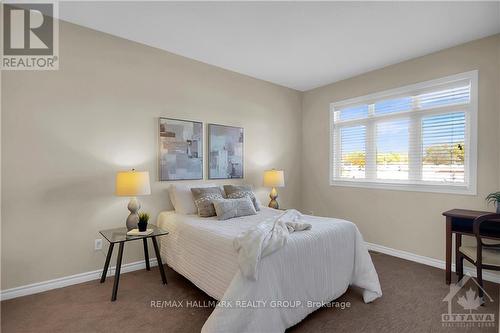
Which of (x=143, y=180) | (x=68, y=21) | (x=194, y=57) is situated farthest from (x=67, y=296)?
(x=194, y=57)

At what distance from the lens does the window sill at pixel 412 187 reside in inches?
122

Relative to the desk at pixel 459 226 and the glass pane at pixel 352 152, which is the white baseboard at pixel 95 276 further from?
the glass pane at pixel 352 152

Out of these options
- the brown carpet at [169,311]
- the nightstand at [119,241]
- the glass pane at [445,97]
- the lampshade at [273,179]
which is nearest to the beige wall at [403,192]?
the glass pane at [445,97]

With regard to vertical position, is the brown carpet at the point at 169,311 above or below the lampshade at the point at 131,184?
below

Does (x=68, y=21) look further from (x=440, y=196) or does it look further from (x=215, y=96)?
(x=440, y=196)

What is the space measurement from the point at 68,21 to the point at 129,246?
2.57 meters

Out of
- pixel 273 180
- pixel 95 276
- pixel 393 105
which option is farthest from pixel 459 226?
pixel 95 276

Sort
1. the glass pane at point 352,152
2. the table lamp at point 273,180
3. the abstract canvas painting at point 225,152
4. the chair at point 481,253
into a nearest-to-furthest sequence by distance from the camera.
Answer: the chair at point 481,253
the abstract canvas painting at point 225,152
the table lamp at point 273,180
the glass pane at point 352,152

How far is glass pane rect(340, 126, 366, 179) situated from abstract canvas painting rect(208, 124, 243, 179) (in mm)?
1801

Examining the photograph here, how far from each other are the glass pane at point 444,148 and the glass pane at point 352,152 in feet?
2.93

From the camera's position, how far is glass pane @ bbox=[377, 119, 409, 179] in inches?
144

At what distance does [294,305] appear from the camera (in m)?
A: 1.96

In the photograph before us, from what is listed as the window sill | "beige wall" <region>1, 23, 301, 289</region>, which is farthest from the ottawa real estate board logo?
the window sill

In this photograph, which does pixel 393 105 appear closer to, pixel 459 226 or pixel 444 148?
pixel 444 148
